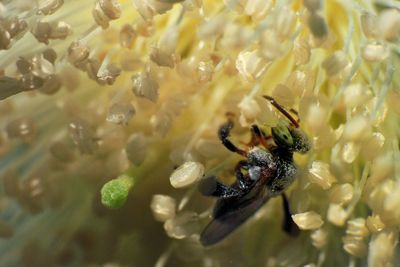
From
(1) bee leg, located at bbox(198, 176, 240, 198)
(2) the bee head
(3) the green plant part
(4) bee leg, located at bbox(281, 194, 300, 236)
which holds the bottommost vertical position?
(4) bee leg, located at bbox(281, 194, 300, 236)

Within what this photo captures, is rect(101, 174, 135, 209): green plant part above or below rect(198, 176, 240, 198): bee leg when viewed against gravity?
below

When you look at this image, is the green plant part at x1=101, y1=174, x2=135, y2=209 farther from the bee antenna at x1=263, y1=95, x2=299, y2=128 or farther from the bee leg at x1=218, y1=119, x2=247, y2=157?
the bee antenna at x1=263, y1=95, x2=299, y2=128

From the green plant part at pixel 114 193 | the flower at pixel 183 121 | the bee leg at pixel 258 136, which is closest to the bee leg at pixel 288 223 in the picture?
the flower at pixel 183 121

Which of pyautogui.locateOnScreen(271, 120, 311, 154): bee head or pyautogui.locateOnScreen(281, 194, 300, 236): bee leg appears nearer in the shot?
pyautogui.locateOnScreen(271, 120, 311, 154): bee head

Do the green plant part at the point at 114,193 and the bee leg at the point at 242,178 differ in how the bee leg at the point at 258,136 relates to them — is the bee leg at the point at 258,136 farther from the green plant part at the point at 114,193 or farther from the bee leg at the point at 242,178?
the green plant part at the point at 114,193

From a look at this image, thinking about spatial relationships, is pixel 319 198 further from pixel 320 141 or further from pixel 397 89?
pixel 397 89

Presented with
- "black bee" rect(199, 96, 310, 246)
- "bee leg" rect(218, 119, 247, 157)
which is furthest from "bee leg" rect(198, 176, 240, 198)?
"bee leg" rect(218, 119, 247, 157)

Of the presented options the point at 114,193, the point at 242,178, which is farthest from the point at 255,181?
the point at 114,193
